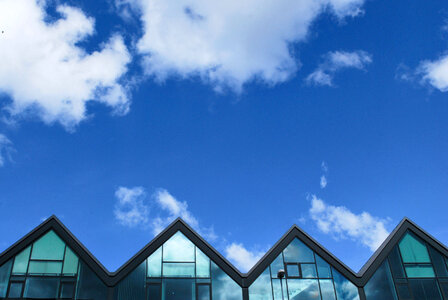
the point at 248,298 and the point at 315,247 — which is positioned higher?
the point at 315,247

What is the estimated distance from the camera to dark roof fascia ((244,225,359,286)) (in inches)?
1106

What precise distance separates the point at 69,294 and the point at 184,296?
258 inches

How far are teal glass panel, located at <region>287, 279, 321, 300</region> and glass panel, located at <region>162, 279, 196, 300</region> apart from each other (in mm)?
5894

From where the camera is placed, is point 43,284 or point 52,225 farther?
point 52,225

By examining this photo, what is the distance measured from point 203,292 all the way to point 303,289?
19.8ft

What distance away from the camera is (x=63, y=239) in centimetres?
2783

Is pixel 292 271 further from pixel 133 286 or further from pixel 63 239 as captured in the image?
pixel 63 239

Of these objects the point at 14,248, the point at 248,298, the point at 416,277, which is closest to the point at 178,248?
the point at 248,298

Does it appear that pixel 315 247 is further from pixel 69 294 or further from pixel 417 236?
pixel 69 294

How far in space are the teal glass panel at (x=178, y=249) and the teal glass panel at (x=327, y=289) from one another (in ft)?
26.5

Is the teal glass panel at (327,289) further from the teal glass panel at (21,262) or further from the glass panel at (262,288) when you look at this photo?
the teal glass panel at (21,262)

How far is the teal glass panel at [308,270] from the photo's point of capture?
28.3 meters

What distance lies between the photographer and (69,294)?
26297 mm

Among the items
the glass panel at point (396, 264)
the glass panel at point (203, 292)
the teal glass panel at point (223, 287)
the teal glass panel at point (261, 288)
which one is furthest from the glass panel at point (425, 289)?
the glass panel at point (203, 292)
